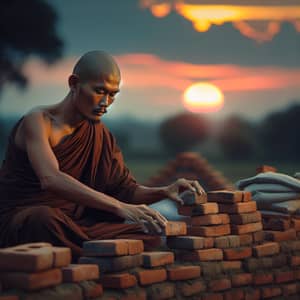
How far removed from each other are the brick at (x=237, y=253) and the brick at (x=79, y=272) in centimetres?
134

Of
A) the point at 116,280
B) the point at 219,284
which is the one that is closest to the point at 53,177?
the point at 116,280

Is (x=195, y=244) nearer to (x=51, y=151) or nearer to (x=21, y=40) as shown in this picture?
(x=51, y=151)

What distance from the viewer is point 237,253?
629 centimetres

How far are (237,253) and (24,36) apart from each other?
13474 mm

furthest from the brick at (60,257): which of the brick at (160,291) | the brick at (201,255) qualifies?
the brick at (201,255)

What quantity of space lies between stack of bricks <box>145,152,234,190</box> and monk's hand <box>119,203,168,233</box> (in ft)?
16.8

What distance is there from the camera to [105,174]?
6.11m

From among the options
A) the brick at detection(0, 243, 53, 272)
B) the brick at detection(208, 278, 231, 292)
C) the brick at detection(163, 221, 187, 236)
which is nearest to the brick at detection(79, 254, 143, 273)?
the brick at detection(163, 221, 187, 236)

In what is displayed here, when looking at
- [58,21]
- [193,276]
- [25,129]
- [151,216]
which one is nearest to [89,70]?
[25,129]

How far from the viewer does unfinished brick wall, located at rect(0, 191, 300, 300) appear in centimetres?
477

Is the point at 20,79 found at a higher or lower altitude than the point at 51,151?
higher

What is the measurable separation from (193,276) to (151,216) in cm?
47

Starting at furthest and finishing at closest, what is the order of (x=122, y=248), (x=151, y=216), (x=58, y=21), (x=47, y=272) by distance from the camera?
(x=58, y=21) → (x=151, y=216) → (x=122, y=248) → (x=47, y=272)

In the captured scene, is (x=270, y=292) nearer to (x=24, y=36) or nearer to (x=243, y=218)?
(x=243, y=218)
